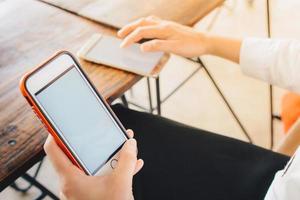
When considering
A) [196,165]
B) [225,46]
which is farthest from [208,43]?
[196,165]

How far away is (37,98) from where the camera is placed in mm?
622

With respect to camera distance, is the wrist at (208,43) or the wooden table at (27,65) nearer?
the wooden table at (27,65)

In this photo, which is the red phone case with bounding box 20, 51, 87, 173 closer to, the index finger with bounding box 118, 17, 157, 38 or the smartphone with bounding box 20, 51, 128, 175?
the smartphone with bounding box 20, 51, 128, 175

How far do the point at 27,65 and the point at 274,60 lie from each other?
1.78 feet

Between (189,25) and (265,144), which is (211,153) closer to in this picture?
(189,25)

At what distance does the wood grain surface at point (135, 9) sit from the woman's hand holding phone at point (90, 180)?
41 centimetres

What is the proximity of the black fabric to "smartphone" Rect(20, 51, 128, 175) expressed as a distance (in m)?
0.20

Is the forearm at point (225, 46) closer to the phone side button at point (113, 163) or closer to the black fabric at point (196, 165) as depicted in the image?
the black fabric at point (196, 165)

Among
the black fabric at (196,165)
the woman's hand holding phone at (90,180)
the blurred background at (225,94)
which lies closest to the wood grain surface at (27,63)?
the woman's hand holding phone at (90,180)

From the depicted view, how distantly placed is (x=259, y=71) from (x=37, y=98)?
20.8 inches

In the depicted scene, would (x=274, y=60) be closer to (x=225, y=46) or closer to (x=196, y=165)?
(x=225, y=46)

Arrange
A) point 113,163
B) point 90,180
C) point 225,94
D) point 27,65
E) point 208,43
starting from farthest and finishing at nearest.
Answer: point 225,94 < point 208,43 < point 27,65 < point 113,163 < point 90,180

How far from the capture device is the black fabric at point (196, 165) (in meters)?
0.88

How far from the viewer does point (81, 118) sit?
70cm
